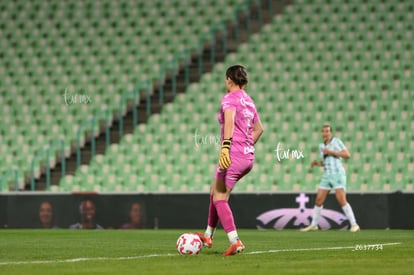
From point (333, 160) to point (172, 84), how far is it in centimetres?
749

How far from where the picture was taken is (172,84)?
2545 cm

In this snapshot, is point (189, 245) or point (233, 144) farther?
point (233, 144)

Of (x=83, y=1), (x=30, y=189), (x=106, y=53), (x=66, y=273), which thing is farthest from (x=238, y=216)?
(x=66, y=273)

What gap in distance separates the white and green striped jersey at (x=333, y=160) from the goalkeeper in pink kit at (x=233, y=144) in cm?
854

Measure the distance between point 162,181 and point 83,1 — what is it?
7.32 m

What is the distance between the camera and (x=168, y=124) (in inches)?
947

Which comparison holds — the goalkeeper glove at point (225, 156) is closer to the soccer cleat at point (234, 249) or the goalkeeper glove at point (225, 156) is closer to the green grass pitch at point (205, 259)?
the soccer cleat at point (234, 249)

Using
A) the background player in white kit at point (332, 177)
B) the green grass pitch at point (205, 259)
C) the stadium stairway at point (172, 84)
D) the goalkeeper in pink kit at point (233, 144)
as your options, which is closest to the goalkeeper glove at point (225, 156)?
the goalkeeper in pink kit at point (233, 144)

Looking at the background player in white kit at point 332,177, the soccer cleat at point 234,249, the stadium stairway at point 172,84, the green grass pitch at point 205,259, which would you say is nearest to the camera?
the green grass pitch at point 205,259

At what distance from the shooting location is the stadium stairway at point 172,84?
2392cm

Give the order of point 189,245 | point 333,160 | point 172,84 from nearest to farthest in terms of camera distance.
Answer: point 189,245 → point 333,160 → point 172,84

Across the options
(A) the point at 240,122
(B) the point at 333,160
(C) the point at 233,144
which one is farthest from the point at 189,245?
(B) the point at 333,160

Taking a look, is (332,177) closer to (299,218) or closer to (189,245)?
(299,218)

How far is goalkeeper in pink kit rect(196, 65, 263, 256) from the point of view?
32.9ft
